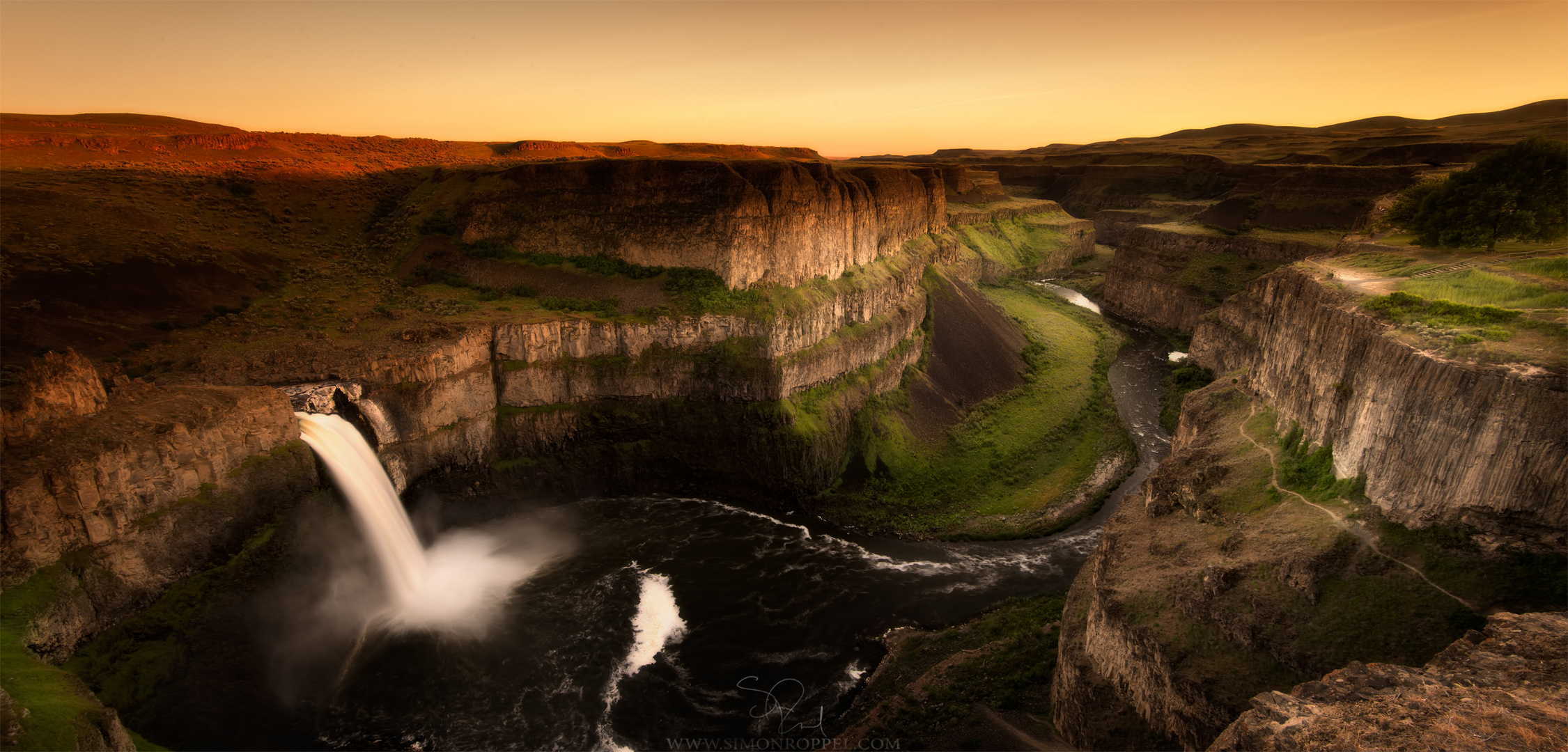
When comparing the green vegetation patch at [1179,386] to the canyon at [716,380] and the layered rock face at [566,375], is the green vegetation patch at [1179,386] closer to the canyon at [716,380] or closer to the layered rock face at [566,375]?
the canyon at [716,380]

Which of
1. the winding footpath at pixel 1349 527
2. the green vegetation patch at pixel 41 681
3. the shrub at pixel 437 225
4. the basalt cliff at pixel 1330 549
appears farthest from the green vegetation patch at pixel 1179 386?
the green vegetation patch at pixel 41 681

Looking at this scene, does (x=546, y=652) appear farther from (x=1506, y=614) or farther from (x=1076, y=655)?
(x=1506, y=614)

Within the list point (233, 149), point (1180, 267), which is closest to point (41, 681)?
point (233, 149)

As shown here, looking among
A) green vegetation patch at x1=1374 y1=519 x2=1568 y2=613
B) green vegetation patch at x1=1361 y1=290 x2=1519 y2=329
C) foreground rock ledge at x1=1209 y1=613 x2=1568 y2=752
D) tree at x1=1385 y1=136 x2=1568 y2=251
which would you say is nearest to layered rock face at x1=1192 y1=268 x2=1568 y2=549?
green vegetation patch at x1=1374 y1=519 x2=1568 y2=613

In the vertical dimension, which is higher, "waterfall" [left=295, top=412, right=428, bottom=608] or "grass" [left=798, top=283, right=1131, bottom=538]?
"waterfall" [left=295, top=412, right=428, bottom=608]

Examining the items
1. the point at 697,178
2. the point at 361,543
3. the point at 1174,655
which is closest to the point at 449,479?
the point at 361,543

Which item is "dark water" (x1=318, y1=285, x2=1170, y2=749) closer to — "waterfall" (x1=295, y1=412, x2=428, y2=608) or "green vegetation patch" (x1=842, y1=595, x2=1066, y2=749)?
"green vegetation patch" (x1=842, y1=595, x2=1066, y2=749)
